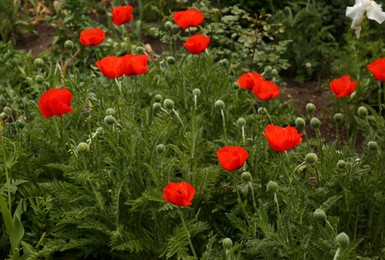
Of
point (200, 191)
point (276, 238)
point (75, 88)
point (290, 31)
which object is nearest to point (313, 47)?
point (290, 31)

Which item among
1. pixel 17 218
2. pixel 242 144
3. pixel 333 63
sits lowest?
pixel 333 63

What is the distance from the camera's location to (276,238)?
2.26 metres

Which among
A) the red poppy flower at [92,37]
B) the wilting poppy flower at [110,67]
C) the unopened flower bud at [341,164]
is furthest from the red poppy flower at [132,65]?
the unopened flower bud at [341,164]

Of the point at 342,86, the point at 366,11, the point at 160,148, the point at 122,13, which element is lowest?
the point at 160,148

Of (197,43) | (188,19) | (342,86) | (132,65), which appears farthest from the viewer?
(188,19)

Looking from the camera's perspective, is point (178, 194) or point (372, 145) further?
point (372, 145)

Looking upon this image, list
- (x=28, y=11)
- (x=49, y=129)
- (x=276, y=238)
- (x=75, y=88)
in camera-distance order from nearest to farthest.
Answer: (x=276, y=238)
(x=49, y=129)
(x=75, y=88)
(x=28, y=11)

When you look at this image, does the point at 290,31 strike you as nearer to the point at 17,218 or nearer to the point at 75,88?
the point at 75,88

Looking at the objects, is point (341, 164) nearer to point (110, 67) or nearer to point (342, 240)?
point (342, 240)

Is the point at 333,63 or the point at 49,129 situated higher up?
the point at 49,129

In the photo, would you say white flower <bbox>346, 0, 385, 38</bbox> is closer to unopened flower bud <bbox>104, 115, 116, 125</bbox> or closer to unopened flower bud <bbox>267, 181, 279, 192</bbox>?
unopened flower bud <bbox>267, 181, 279, 192</bbox>

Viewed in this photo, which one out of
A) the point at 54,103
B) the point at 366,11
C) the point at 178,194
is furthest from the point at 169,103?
the point at 366,11

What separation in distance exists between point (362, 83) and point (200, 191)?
177 centimetres

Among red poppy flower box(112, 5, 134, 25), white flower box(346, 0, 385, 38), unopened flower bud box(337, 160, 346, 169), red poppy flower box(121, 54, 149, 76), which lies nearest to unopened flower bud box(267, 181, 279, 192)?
unopened flower bud box(337, 160, 346, 169)
